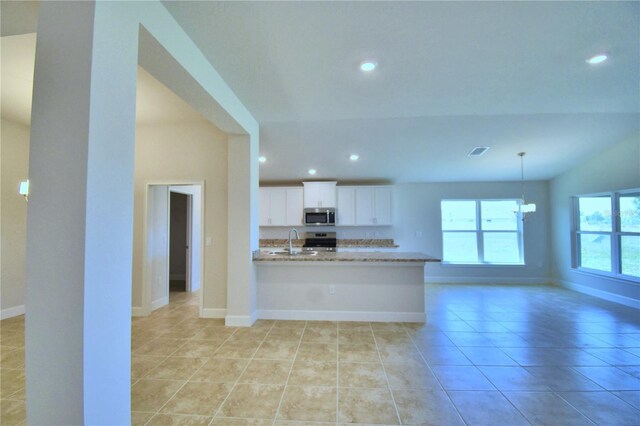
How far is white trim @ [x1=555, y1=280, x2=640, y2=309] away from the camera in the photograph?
14.1 feet

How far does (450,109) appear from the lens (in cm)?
338

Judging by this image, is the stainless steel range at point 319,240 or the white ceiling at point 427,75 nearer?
the white ceiling at point 427,75

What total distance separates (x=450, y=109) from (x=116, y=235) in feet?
12.1

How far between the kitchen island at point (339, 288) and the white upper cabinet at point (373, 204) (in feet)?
7.20

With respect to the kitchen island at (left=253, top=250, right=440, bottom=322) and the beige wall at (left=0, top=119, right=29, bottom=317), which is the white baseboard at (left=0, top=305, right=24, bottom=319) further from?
the kitchen island at (left=253, top=250, right=440, bottom=322)

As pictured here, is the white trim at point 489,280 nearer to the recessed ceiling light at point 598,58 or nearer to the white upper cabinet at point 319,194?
the white upper cabinet at point 319,194

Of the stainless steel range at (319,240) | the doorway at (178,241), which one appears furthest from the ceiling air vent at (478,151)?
the doorway at (178,241)

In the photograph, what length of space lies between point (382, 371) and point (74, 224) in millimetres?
2454

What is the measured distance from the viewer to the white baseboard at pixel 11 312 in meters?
3.64

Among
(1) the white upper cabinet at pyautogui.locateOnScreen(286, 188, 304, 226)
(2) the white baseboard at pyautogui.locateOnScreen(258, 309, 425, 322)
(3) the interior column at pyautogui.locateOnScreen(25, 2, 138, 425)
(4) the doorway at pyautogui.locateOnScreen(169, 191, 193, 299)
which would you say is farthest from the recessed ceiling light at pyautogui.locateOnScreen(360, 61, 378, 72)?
(4) the doorway at pyautogui.locateOnScreen(169, 191, 193, 299)

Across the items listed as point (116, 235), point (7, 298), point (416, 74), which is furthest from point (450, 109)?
point (7, 298)

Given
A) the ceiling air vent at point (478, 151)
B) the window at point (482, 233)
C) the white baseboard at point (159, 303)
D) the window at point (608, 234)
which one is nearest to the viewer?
the white baseboard at point (159, 303)

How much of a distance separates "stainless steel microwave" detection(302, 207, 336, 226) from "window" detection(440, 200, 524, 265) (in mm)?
2630

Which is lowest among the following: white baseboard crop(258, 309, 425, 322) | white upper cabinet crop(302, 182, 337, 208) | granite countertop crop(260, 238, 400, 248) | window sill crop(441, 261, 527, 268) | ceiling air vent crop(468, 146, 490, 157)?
white baseboard crop(258, 309, 425, 322)
